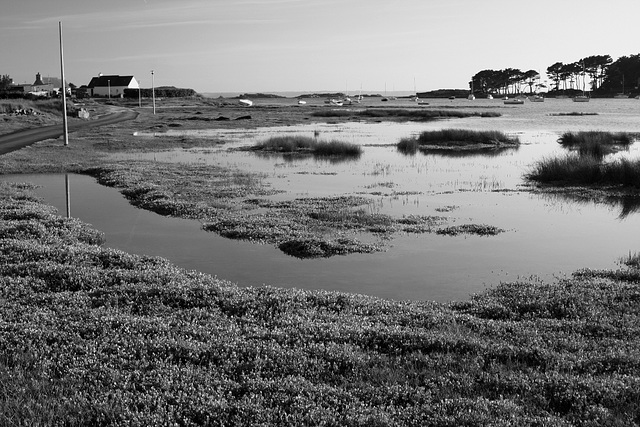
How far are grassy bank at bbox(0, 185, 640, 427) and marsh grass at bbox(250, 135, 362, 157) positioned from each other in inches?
1466

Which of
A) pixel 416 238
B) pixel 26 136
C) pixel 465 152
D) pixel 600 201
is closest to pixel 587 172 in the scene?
pixel 600 201

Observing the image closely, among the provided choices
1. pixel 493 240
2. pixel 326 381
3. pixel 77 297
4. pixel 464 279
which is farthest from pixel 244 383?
pixel 493 240

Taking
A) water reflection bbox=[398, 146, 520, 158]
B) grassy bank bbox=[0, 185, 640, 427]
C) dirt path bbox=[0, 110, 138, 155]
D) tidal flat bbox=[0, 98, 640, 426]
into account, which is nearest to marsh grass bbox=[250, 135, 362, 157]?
water reflection bbox=[398, 146, 520, 158]

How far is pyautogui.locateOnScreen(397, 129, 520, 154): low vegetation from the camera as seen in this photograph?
57344 mm

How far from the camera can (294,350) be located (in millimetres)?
9883

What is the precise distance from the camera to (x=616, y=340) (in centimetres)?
1080

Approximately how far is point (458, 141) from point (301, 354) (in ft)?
175

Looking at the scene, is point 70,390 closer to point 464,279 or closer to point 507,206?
point 464,279

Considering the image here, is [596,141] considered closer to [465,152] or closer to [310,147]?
[465,152]

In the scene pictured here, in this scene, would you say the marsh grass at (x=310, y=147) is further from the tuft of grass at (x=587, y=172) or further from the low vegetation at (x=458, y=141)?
the tuft of grass at (x=587, y=172)

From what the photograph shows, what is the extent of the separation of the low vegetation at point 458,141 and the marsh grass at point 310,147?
666cm

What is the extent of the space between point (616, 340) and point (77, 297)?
10.2m

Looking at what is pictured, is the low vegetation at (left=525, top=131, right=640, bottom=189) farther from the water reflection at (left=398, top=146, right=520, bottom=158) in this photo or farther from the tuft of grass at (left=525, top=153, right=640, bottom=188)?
the water reflection at (left=398, top=146, right=520, bottom=158)

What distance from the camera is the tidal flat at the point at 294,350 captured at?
26.3ft
